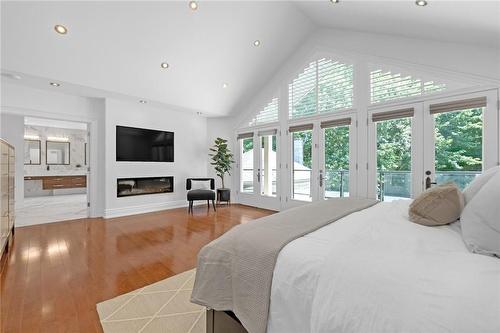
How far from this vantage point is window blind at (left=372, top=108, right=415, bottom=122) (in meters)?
3.75

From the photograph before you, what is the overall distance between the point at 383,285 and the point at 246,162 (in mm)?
5665

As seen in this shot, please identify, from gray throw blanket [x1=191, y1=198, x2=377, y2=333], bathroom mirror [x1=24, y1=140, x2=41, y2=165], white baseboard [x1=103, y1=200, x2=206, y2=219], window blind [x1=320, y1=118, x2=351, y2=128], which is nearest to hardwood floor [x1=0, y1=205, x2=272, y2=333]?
white baseboard [x1=103, y1=200, x2=206, y2=219]

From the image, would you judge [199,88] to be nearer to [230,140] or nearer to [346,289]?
[230,140]

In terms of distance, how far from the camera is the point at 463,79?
130 inches

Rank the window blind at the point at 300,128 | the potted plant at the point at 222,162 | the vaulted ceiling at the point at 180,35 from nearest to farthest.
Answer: the vaulted ceiling at the point at 180,35, the window blind at the point at 300,128, the potted plant at the point at 222,162

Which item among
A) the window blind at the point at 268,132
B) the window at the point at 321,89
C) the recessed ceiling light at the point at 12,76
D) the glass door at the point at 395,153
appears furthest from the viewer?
the window blind at the point at 268,132

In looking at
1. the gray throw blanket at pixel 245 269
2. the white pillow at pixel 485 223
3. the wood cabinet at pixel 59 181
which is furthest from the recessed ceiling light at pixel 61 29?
the wood cabinet at pixel 59 181

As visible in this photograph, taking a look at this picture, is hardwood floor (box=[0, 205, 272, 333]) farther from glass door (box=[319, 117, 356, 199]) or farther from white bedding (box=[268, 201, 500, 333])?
glass door (box=[319, 117, 356, 199])

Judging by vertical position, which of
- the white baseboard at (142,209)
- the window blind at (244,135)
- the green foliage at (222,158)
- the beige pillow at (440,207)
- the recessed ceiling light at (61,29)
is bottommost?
the white baseboard at (142,209)

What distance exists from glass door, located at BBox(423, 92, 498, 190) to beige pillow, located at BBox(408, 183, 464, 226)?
205 centimetres

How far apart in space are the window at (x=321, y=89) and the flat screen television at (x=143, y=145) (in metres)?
3.17

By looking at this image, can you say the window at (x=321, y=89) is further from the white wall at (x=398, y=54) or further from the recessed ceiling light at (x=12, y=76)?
the recessed ceiling light at (x=12, y=76)

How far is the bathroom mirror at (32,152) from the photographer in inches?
308

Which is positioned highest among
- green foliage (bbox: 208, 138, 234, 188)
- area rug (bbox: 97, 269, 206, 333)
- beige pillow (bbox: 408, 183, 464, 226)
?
green foliage (bbox: 208, 138, 234, 188)
